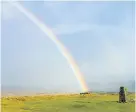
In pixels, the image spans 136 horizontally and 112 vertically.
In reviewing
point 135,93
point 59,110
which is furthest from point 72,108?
point 135,93

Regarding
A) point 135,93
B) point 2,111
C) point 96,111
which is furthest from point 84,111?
point 135,93

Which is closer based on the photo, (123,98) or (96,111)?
(96,111)

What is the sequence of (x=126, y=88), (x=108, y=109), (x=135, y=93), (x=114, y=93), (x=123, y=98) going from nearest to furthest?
1. (x=108, y=109)
2. (x=123, y=98)
3. (x=126, y=88)
4. (x=135, y=93)
5. (x=114, y=93)

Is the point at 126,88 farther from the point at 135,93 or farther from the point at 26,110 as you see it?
the point at 26,110

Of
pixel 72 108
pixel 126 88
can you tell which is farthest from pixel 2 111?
pixel 126 88

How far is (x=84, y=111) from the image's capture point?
101 ft

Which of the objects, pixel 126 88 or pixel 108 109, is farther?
pixel 126 88

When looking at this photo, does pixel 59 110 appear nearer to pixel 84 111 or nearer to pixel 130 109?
pixel 84 111

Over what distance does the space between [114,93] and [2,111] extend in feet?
97.1

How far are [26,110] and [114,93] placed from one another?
1090 inches

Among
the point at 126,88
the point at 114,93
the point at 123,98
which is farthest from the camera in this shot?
the point at 114,93

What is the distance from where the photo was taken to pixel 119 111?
31.0 meters

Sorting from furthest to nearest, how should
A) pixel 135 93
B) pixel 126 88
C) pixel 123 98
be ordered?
pixel 135 93 → pixel 126 88 → pixel 123 98

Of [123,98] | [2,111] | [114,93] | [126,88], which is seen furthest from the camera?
[114,93]
